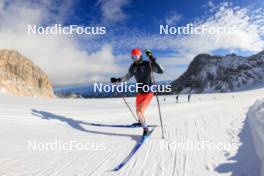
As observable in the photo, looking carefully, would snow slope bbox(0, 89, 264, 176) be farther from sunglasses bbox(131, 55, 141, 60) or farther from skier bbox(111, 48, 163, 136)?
sunglasses bbox(131, 55, 141, 60)

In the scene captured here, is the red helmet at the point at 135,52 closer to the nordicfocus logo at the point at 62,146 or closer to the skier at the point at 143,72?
the skier at the point at 143,72

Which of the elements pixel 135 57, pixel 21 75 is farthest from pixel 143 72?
pixel 21 75

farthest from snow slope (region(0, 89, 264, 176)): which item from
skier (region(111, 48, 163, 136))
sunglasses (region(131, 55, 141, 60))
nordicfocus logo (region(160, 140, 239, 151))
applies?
sunglasses (region(131, 55, 141, 60))

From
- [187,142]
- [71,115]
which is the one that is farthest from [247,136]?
[71,115]

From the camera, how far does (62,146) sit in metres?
5.57

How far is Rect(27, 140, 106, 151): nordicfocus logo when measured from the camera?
5.35 metres

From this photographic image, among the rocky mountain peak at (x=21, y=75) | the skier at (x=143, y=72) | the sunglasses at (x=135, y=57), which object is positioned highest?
the rocky mountain peak at (x=21, y=75)

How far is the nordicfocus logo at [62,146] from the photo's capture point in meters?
5.35

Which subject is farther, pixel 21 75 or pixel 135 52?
pixel 21 75

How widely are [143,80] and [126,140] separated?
81.5 inches

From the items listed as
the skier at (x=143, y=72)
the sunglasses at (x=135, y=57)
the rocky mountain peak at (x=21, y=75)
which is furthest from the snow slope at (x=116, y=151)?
the rocky mountain peak at (x=21, y=75)

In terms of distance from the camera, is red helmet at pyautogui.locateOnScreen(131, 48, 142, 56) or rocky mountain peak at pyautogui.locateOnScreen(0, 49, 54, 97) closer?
red helmet at pyautogui.locateOnScreen(131, 48, 142, 56)

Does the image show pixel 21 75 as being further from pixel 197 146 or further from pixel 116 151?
pixel 197 146

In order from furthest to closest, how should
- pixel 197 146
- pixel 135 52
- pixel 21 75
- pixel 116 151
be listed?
pixel 21 75 < pixel 135 52 < pixel 197 146 < pixel 116 151
